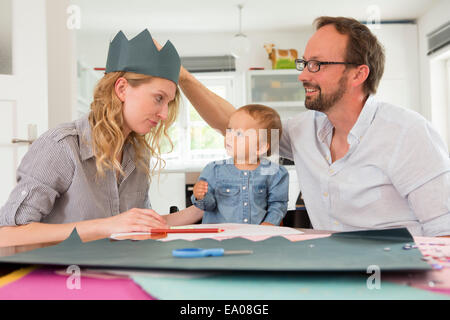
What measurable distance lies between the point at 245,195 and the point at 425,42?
15.4ft

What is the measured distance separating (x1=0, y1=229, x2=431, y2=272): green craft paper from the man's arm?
94cm

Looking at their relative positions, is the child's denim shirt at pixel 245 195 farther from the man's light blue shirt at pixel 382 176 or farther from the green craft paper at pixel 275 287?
the green craft paper at pixel 275 287

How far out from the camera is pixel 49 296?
400 mm

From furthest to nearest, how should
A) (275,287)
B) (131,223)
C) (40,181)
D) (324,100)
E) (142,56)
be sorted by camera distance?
1. (324,100)
2. (142,56)
3. (40,181)
4. (131,223)
5. (275,287)

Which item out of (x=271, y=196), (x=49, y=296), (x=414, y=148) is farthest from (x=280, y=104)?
(x=49, y=296)

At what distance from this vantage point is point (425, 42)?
530cm

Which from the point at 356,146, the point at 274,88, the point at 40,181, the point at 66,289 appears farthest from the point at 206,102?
the point at 274,88

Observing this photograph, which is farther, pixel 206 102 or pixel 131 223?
pixel 206 102

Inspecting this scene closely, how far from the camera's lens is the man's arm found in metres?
1.56

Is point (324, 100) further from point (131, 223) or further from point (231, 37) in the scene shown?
point (231, 37)

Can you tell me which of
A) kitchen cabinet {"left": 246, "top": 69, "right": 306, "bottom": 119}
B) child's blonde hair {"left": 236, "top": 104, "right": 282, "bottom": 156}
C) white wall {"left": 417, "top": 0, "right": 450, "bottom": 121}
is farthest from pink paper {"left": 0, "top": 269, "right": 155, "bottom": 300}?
white wall {"left": 417, "top": 0, "right": 450, "bottom": 121}

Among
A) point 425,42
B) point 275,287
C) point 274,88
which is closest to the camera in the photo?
→ point 275,287

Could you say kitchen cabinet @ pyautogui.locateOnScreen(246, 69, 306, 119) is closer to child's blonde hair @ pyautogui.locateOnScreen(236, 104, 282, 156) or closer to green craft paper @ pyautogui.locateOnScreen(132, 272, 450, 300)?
child's blonde hair @ pyautogui.locateOnScreen(236, 104, 282, 156)
